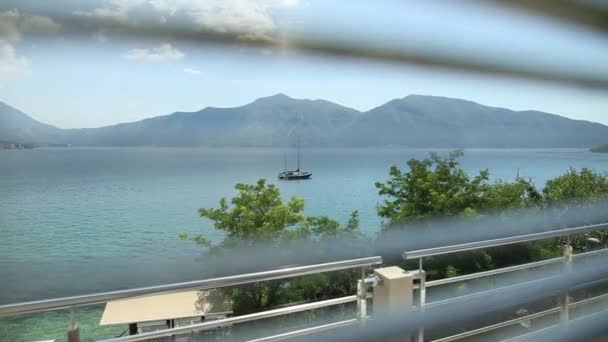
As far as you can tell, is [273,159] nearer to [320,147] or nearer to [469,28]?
[320,147]

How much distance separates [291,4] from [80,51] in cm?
35

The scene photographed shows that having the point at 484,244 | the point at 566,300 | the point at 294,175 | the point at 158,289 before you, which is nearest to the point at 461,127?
the point at 484,244

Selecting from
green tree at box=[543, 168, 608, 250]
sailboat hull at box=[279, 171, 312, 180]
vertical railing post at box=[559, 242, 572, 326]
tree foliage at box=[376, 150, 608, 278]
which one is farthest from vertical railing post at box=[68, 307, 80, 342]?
green tree at box=[543, 168, 608, 250]

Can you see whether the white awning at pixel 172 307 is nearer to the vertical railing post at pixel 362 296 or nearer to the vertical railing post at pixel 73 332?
the vertical railing post at pixel 73 332

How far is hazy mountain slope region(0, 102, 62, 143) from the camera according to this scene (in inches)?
21.8

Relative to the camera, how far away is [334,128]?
1.05 m

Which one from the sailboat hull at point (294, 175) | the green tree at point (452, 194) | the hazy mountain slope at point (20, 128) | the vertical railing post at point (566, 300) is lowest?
the vertical railing post at point (566, 300)

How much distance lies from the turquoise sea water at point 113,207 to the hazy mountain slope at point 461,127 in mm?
71

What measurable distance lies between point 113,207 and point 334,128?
58 centimetres

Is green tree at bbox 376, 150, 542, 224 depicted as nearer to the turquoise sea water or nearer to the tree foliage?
the tree foliage

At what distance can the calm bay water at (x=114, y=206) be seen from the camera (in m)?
0.61

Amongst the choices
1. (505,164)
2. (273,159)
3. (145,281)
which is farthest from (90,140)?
(505,164)

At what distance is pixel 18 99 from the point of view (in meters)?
0.56

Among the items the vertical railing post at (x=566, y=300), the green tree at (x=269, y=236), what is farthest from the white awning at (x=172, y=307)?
the vertical railing post at (x=566, y=300)
